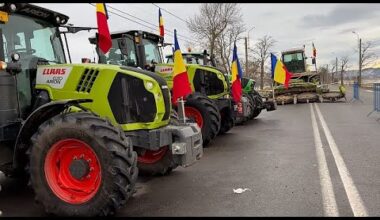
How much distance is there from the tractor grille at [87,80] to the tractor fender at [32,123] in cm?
18

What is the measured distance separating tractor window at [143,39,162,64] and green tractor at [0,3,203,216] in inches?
169

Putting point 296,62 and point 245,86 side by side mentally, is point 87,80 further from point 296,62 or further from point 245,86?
point 296,62

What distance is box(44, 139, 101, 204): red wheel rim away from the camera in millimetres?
4930

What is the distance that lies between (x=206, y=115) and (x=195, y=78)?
181 centimetres

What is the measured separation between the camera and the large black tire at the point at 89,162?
4691mm

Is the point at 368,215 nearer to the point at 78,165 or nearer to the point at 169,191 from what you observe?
Result: the point at 169,191

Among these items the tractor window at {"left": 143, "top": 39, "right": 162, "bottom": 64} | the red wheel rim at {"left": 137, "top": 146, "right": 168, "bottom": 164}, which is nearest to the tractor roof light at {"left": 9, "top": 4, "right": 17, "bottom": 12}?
the red wheel rim at {"left": 137, "top": 146, "right": 168, "bottom": 164}

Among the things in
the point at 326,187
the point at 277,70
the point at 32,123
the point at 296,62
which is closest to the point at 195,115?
the point at 326,187

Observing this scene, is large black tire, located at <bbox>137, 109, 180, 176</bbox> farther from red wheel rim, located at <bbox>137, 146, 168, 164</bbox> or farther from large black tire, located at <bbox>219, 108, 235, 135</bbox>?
large black tire, located at <bbox>219, 108, 235, 135</bbox>

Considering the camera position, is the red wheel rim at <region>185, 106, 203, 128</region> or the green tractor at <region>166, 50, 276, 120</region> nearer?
the red wheel rim at <region>185, 106, 203, 128</region>

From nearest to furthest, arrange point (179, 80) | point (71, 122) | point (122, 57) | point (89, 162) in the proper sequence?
1. point (71, 122)
2. point (89, 162)
3. point (179, 80)
4. point (122, 57)

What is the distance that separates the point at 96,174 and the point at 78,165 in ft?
0.80

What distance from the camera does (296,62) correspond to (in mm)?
31094

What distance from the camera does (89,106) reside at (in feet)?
17.9
